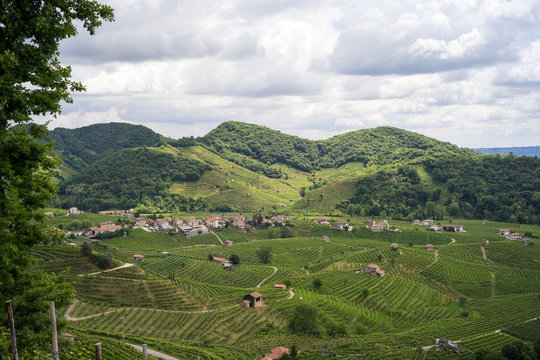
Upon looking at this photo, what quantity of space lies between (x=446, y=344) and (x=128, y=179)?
13928 centimetres

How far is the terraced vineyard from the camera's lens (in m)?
48.1

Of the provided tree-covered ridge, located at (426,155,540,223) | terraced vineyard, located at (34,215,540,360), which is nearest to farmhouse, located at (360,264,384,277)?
terraced vineyard, located at (34,215,540,360)

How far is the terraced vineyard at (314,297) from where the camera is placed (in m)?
48.1

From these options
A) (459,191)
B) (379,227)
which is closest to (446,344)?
(379,227)

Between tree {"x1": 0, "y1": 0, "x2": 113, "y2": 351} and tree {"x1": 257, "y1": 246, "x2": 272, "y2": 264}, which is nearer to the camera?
tree {"x1": 0, "y1": 0, "x2": 113, "y2": 351}

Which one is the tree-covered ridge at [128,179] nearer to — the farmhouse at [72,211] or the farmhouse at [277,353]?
the farmhouse at [72,211]

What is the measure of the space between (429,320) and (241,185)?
124438 millimetres

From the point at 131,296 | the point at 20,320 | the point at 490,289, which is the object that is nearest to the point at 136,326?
the point at 131,296

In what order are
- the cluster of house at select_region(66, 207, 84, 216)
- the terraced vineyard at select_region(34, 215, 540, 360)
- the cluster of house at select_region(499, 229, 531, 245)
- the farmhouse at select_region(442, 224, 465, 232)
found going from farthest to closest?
1. the cluster of house at select_region(66, 207, 84, 216)
2. the farmhouse at select_region(442, 224, 465, 232)
3. the cluster of house at select_region(499, 229, 531, 245)
4. the terraced vineyard at select_region(34, 215, 540, 360)

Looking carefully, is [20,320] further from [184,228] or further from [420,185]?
[420,185]

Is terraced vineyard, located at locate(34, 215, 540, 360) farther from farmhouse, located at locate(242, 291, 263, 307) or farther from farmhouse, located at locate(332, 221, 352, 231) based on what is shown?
farmhouse, located at locate(332, 221, 352, 231)

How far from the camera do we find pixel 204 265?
77.5 metres

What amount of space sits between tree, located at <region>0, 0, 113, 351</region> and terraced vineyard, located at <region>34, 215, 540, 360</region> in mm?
24900

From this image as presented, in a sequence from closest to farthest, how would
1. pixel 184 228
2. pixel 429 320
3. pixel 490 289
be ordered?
pixel 429 320, pixel 490 289, pixel 184 228
